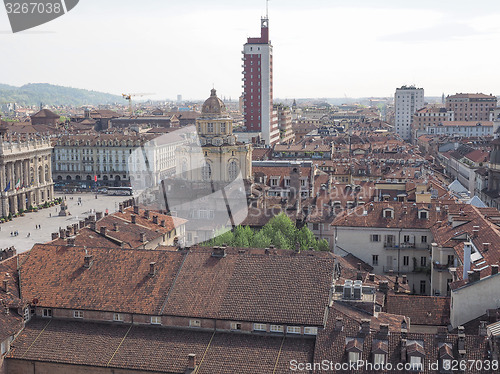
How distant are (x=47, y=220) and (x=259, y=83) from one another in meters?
84.5

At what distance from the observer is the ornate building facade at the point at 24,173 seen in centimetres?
12569

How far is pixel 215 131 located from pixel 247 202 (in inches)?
1081

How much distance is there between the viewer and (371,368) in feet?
114

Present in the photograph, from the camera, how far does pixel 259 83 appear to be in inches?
7264

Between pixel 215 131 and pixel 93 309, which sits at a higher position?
pixel 215 131

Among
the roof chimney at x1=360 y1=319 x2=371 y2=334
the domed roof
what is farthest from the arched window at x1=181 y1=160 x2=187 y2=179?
the roof chimney at x1=360 y1=319 x2=371 y2=334

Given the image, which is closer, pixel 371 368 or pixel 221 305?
pixel 371 368

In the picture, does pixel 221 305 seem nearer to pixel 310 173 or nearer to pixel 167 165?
pixel 310 173

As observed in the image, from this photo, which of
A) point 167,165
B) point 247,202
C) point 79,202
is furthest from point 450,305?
point 167,165

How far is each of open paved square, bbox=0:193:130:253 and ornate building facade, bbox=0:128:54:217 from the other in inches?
156

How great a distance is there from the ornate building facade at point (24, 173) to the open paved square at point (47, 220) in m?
3.96

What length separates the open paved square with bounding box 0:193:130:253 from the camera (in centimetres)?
10012

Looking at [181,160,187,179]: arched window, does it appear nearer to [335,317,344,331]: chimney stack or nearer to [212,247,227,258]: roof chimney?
[212,247,227,258]: roof chimney

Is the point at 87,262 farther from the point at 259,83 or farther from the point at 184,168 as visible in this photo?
the point at 259,83
